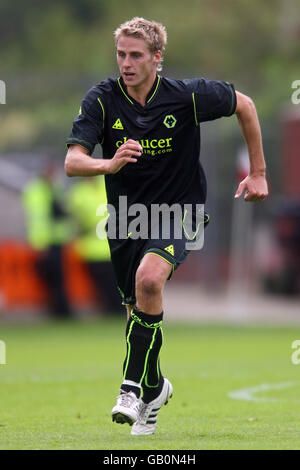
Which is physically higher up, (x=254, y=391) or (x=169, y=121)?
(x=169, y=121)

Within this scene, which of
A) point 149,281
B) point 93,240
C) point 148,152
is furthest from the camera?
point 93,240

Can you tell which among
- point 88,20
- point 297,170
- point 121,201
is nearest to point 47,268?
point 297,170

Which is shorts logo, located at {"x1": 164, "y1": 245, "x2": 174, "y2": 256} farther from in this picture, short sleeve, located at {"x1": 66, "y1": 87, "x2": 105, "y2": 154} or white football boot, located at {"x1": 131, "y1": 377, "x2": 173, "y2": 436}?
white football boot, located at {"x1": 131, "y1": 377, "x2": 173, "y2": 436}

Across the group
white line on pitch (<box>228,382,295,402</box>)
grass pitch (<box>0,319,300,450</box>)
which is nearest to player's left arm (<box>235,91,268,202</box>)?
grass pitch (<box>0,319,300,450</box>)

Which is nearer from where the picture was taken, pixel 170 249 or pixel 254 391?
pixel 170 249

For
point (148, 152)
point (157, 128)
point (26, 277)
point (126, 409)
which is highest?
point (26, 277)

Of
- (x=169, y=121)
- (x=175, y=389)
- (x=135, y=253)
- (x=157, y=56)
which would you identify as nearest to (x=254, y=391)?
(x=175, y=389)

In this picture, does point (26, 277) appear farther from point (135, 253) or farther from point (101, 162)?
point (101, 162)

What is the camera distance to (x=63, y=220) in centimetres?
1734

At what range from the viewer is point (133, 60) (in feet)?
22.3

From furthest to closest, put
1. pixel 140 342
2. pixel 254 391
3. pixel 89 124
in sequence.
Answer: pixel 254 391
pixel 89 124
pixel 140 342

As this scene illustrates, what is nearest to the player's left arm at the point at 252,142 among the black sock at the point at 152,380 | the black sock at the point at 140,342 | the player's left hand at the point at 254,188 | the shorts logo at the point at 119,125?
the player's left hand at the point at 254,188

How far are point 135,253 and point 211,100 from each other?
3.48 feet

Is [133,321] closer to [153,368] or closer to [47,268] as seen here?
[153,368]
